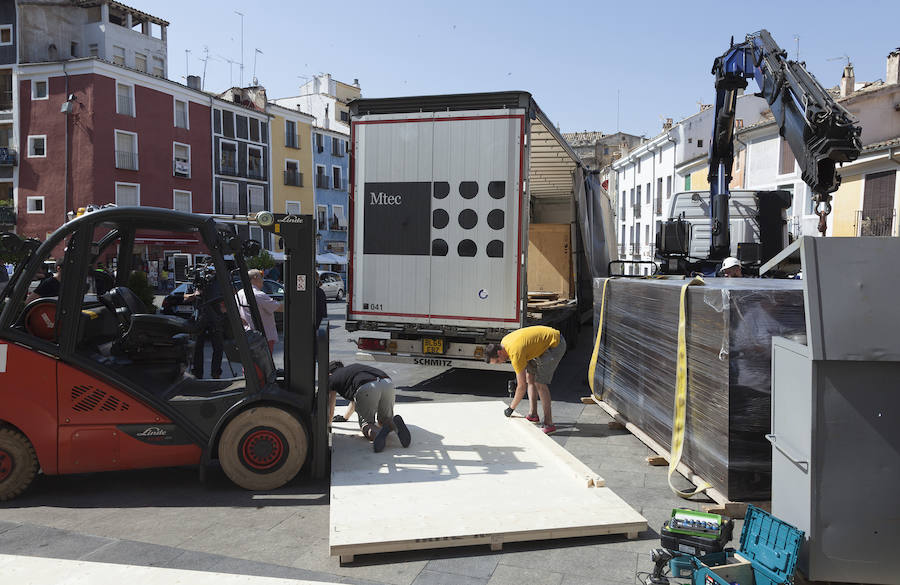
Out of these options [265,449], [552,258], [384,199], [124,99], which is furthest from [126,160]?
[265,449]

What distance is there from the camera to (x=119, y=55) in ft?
131

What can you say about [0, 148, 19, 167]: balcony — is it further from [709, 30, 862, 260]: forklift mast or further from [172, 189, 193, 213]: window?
[709, 30, 862, 260]: forklift mast

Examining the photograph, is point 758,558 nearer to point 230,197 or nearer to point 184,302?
point 184,302

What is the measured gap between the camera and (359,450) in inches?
238

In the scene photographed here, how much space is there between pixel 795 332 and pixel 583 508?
185 cm

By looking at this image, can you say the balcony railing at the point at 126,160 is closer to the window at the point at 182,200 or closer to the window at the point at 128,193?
the window at the point at 128,193

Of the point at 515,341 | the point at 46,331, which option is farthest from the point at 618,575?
the point at 46,331

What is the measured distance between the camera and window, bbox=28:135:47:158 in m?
35.4

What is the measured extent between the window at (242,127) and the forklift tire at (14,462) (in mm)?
40890

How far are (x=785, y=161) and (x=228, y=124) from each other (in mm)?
31052

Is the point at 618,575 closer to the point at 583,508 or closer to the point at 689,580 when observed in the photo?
the point at 689,580

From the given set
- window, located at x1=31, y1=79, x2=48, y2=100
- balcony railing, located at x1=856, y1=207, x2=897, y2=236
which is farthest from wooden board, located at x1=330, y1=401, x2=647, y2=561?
window, located at x1=31, y1=79, x2=48, y2=100

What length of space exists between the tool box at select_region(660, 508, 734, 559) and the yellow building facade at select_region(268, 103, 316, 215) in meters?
43.5

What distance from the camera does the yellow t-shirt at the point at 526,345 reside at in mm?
7098
